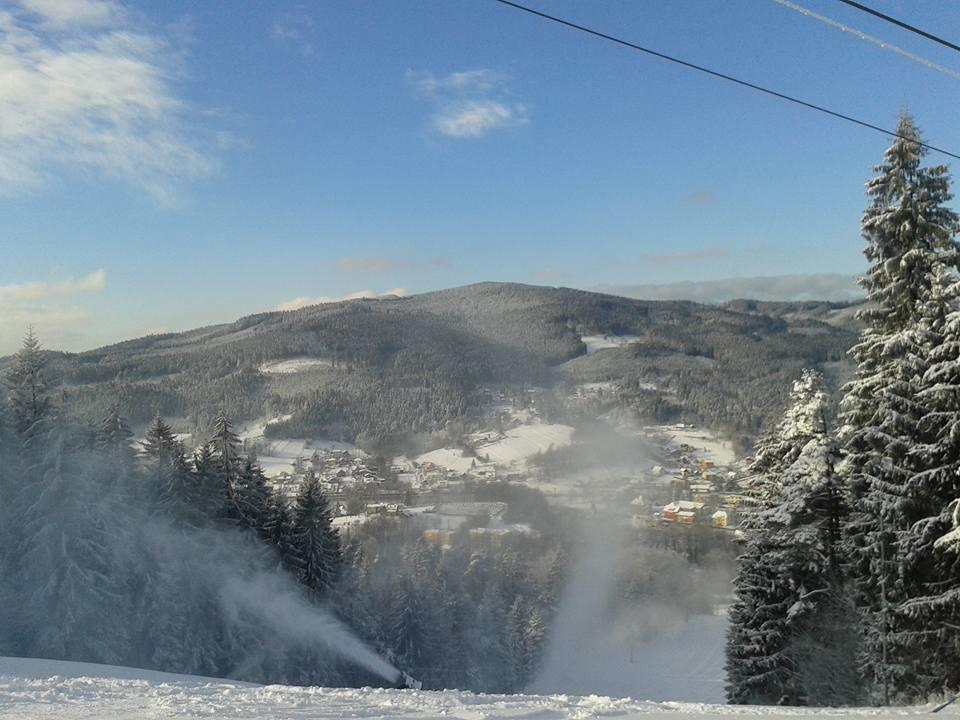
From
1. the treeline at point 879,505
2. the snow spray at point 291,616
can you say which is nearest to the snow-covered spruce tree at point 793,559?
the treeline at point 879,505

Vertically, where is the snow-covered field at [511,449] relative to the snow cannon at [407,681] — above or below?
above

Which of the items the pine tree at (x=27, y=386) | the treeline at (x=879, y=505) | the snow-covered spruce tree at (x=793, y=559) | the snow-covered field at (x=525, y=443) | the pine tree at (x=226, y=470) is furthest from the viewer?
the snow-covered field at (x=525, y=443)

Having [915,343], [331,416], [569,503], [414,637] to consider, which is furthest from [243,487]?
[331,416]

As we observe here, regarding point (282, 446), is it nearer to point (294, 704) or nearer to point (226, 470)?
point (226, 470)

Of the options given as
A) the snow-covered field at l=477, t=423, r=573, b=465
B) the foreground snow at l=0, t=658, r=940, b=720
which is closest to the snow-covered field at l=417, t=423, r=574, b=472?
the snow-covered field at l=477, t=423, r=573, b=465

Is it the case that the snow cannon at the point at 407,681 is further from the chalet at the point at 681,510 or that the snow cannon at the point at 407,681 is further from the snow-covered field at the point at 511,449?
the snow-covered field at the point at 511,449

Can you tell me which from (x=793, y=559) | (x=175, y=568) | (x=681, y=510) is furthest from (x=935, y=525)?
(x=681, y=510)
